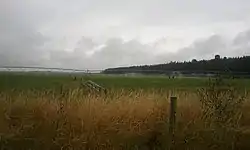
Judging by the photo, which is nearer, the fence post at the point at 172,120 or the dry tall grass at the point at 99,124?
the dry tall grass at the point at 99,124

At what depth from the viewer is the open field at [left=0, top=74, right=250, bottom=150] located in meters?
8.34

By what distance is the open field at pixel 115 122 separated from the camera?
8.34 m

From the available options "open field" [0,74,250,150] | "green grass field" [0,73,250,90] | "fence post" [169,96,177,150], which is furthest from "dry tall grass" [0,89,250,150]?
"green grass field" [0,73,250,90]

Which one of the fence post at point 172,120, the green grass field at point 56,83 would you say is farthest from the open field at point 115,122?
the green grass field at point 56,83

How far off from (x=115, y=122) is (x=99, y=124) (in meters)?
0.41

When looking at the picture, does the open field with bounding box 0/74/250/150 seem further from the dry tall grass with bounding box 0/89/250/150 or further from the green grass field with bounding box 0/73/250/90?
the green grass field with bounding box 0/73/250/90

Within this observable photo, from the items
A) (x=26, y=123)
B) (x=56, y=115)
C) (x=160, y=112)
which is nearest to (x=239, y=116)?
(x=160, y=112)

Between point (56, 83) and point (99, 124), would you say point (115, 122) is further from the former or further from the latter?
point (56, 83)

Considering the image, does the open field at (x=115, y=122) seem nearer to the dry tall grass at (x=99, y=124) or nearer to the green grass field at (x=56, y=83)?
the dry tall grass at (x=99, y=124)

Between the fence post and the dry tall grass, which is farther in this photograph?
the fence post

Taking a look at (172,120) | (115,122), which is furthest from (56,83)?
(172,120)

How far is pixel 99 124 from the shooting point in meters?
8.91

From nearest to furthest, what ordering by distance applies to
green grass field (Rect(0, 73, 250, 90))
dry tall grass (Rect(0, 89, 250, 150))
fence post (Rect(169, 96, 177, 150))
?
dry tall grass (Rect(0, 89, 250, 150)) < fence post (Rect(169, 96, 177, 150)) < green grass field (Rect(0, 73, 250, 90))

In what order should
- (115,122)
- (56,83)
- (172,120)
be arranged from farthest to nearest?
(56,83), (115,122), (172,120)
